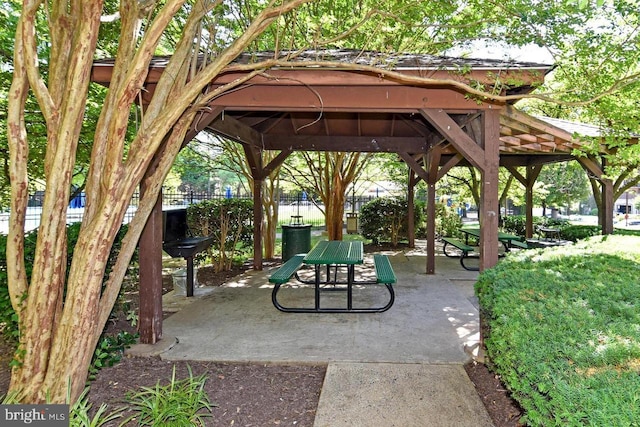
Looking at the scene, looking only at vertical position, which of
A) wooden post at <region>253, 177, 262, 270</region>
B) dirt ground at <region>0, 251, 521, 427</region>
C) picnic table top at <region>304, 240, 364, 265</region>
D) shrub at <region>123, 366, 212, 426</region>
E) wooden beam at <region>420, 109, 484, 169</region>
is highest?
wooden beam at <region>420, 109, 484, 169</region>

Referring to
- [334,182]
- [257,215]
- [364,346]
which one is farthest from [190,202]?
[364,346]

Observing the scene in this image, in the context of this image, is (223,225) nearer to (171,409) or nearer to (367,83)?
(367,83)

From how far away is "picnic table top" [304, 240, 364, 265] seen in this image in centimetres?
434

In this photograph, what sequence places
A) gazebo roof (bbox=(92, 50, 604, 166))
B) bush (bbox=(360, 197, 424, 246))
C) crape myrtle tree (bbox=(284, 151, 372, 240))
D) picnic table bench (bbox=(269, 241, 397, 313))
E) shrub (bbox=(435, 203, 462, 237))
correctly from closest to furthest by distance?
1. gazebo roof (bbox=(92, 50, 604, 166))
2. picnic table bench (bbox=(269, 241, 397, 313))
3. crape myrtle tree (bbox=(284, 151, 372, 240))
4. bush (bbox=(360, 197, 424, 246))
5. shrub (bbox=(435, 203, 462, 237))

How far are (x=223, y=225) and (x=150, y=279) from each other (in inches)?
145

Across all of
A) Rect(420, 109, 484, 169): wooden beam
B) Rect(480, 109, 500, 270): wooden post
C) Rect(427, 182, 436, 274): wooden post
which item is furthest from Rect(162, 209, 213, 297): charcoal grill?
Rect(427, 182, 436, 274): wooden post

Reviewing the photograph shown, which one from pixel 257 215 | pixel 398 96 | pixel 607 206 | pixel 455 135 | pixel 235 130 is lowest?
pixel 257 215

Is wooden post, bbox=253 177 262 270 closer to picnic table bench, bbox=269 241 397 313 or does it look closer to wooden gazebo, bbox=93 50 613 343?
picnic table bench, bbox=269 241 397 313

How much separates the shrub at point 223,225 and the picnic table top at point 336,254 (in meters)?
2.34

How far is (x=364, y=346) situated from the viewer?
361 centimetres

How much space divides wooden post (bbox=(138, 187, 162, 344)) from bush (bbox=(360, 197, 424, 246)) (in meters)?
8.63

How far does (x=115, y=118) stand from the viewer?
7.61 ft

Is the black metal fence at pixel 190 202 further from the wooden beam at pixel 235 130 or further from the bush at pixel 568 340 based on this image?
the bush at pixel 568 340

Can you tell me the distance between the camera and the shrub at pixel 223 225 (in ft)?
23.3
